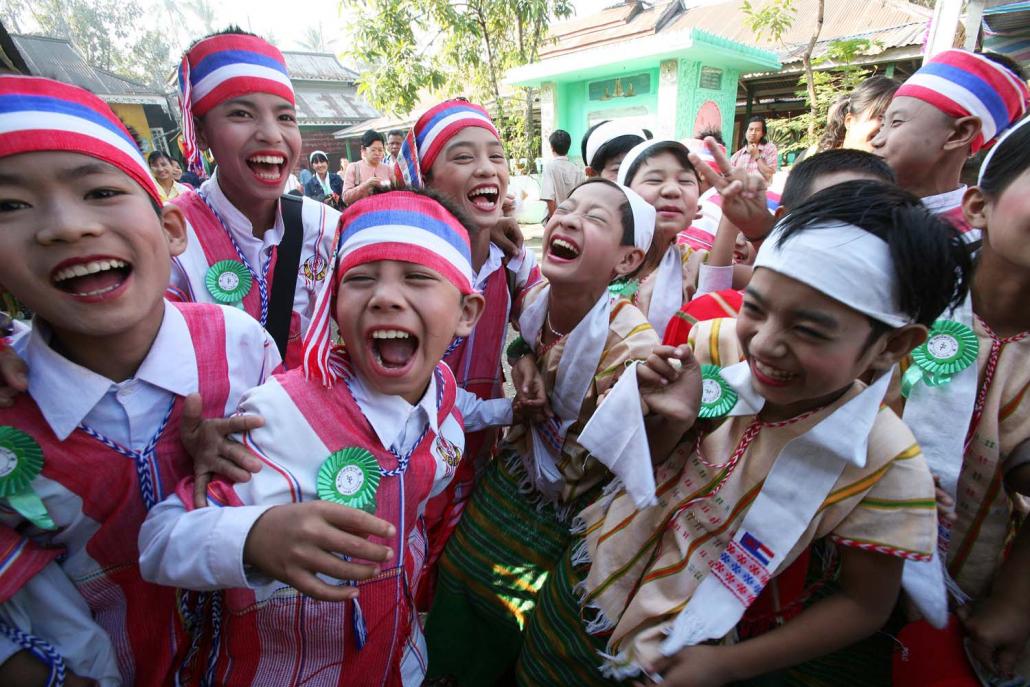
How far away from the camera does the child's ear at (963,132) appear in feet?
6.95

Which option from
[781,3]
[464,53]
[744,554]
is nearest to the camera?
[744,554]

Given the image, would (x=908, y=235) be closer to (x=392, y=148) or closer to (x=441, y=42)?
(x=392, y=148)

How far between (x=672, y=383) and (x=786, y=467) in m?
0.33

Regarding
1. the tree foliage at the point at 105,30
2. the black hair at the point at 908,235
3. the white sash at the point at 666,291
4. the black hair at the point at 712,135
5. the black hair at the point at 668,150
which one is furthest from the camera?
the tree foliage at the point at 105,30

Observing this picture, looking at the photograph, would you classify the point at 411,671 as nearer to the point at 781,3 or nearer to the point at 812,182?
the point at 812,182

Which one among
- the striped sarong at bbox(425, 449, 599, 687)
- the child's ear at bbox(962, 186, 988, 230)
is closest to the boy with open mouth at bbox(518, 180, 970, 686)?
the child's ear at bbox(962, 186, 988, 230)

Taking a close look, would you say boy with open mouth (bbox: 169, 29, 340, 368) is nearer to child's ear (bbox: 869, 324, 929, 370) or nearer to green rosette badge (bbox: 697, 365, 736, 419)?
green rosette badge (bbox: 697, 365, 736, 419)

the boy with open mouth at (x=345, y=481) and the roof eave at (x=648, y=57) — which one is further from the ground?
the roof eave at (x=648, y=57)

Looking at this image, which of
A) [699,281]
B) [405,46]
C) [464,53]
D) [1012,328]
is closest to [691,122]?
[464,53]

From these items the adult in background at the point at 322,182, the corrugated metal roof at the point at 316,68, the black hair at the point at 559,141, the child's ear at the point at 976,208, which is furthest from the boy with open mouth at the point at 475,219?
the corrugated metal roof at the point at 316,68

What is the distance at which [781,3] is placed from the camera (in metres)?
8.43

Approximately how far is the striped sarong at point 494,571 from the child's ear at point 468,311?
639 millimetres

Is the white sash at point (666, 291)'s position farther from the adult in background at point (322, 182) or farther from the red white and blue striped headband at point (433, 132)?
the adult in background at point (322, 182)

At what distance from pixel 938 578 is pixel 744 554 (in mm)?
491
